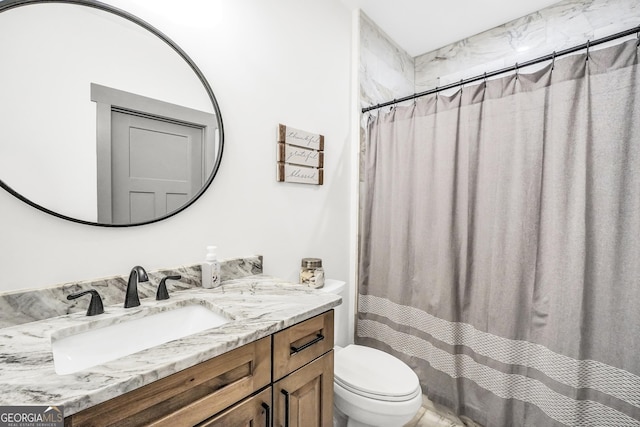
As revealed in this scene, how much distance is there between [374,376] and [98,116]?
1.52 metres

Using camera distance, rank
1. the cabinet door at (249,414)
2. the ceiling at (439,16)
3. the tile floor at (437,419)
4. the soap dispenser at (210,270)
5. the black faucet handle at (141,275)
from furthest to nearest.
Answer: the ceiling at (439,16) < the tile floor at (437,419) < the soap dispenser at (210,270) < the black faucet handle at (141,275) < the cabinet door at (249,414)

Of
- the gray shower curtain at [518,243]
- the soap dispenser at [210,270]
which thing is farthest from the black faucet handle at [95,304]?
the gray shower curtain at [518,243]

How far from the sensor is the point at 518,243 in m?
1.43

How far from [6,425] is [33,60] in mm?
949

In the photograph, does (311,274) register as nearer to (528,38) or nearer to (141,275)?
(141,275)

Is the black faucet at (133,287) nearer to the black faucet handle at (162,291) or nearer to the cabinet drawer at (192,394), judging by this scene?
the black faucet handle at (162,291)

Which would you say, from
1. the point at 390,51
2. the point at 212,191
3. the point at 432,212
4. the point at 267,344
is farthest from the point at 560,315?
the point at 390,51

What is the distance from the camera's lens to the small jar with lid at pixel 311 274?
4.97 feet

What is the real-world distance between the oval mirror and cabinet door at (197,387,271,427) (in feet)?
2.33

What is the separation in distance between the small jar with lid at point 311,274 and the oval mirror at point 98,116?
677 mm

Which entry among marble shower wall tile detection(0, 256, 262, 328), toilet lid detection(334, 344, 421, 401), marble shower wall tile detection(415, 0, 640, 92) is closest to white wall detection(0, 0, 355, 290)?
marble shower wall tile detection(0, 256, 262, 328)

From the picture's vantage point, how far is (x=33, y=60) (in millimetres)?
845

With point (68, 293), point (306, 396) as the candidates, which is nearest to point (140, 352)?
point (68, 293)

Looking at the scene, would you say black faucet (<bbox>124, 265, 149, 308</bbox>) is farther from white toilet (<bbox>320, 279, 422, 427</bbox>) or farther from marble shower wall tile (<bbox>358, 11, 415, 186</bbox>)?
marble shower wall tile (<bbox>358, 11, 415, 186</bbox>)
